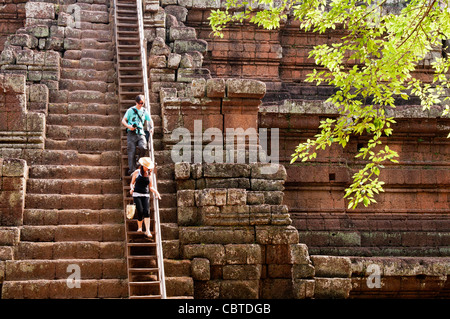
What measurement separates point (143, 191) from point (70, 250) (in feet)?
4.14

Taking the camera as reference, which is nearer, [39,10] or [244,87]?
[244,87]

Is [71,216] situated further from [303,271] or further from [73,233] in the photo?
[303,271]

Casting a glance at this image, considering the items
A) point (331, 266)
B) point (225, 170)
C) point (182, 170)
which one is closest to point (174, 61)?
point (182, 170)

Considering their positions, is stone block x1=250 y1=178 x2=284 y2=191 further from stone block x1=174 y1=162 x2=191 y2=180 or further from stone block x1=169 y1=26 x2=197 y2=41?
stone block x1=169 y1=26 x2=197 y2=41

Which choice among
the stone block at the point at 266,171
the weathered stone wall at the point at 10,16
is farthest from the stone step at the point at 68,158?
the weathered stone wall at the point at 10,16

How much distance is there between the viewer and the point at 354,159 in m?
12.8

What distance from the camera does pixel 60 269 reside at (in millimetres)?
8414

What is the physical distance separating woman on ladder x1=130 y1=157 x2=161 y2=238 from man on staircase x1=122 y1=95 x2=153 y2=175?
0.86 m

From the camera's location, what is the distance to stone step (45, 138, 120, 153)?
33.8 ft

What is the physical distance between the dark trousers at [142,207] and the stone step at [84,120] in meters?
2.56

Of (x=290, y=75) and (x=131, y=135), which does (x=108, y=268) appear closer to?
(x=131, y=135)

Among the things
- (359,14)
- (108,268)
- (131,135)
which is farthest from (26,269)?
(359,14)

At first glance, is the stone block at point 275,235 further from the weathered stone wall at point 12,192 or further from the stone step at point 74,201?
the weathered stone wall at point 12,192

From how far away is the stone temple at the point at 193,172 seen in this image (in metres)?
8.70
